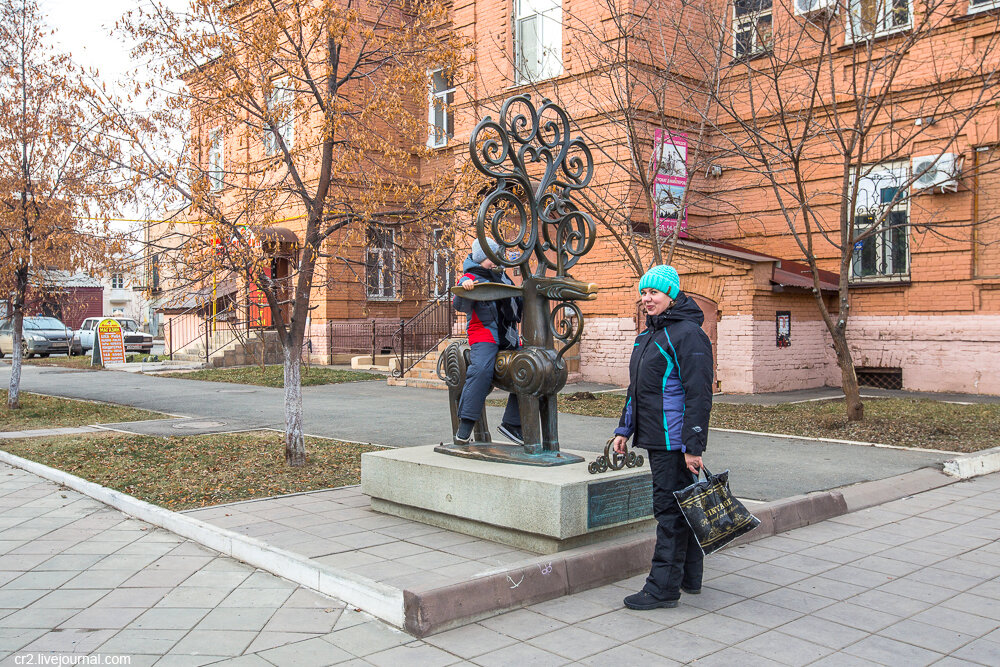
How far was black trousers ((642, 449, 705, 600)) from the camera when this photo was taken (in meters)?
4.92

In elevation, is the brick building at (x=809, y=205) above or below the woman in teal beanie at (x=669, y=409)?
above

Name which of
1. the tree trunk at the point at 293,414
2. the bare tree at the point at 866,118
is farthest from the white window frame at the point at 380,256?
the bare tree at the point at 866,118

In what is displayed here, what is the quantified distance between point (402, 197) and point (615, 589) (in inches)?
202

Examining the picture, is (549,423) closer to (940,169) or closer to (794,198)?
(794,198)

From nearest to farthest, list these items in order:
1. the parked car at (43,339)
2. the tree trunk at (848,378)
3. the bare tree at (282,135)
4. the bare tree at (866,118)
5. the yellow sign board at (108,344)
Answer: the bare tree at (282,135), the tree trunk at (848,378), the bare tree at (866,118), the yellow sign board at (108,344), the parked car at (43,339)

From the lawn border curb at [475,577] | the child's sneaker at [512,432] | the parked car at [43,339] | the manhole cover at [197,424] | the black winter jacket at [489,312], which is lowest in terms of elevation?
the lawn border curb at [475,577]

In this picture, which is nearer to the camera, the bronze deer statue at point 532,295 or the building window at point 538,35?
the bronze deer statue at point 532,295

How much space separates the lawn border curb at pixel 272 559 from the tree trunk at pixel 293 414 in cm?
181

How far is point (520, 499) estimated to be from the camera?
565 cm

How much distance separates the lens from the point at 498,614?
485 cm

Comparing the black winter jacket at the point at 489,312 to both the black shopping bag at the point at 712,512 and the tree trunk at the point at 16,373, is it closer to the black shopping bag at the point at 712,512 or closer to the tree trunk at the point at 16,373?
the black shopping bag at the point at 712,512

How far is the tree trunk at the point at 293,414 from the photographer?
345 inches

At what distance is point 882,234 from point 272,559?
592 inches

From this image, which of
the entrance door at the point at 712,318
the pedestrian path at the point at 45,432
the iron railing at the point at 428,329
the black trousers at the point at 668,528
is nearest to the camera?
the black trousers at the point at 668,528
